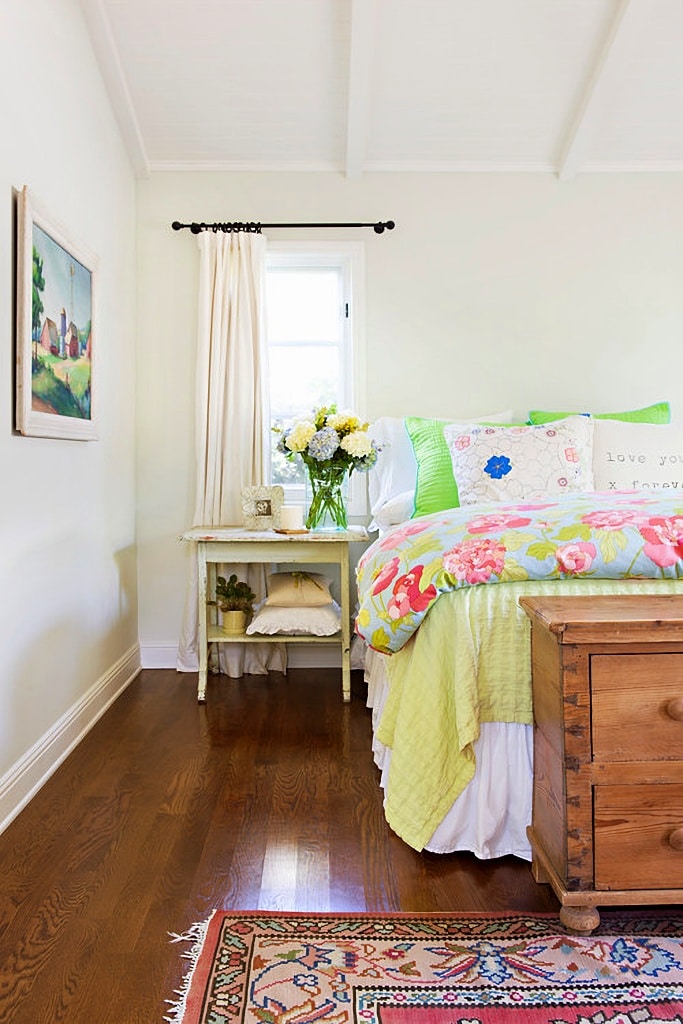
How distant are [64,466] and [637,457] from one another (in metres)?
2.15

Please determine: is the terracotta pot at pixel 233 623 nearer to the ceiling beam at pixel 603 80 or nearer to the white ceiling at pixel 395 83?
the white ceiling at pixel 395 83

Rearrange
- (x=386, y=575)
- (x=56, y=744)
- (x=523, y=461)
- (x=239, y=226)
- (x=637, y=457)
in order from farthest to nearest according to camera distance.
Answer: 1. (x=239, y=226)
2. (x=637, y=457)
3. (x=523, y=461)
4. (x=56, y=744)
5. (x=386, y=575)

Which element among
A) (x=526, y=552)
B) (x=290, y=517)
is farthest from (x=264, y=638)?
(x=526, y=552)

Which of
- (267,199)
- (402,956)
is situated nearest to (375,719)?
(402,956)

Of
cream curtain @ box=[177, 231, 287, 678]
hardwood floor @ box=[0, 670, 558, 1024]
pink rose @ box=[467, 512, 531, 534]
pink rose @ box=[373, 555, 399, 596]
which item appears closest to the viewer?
hardwood floor @ box=[0, 670, 558, 1024]

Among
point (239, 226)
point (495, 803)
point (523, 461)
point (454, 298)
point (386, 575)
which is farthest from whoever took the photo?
point (454, 298)

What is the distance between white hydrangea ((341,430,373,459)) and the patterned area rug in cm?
205

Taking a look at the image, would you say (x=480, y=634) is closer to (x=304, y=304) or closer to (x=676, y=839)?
(x=676, y=839)

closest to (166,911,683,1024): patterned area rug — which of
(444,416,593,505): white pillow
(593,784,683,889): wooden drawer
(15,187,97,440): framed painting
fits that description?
(593,784,683,889): wooden drawer

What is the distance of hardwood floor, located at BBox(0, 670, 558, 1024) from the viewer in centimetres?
150

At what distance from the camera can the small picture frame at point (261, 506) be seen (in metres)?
3.57

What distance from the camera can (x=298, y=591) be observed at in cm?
346

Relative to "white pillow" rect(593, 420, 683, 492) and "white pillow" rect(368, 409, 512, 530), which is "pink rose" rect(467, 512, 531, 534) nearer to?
"white pillow" rect(593, 420, 683, 492)

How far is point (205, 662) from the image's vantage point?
339 centimetres
